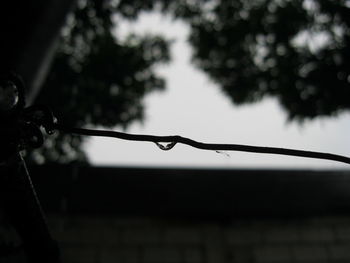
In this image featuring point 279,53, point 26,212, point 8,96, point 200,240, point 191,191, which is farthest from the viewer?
point 279,53

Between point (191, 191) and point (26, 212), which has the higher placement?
point (191, 191)

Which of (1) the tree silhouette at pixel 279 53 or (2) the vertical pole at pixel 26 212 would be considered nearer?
(2) the vertical pole at pixel 26 212

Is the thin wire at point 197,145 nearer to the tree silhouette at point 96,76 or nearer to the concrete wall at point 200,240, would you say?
the concrete wall at point 200,240

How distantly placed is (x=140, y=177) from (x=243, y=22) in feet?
18.9

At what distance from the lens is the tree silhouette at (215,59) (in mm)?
6121

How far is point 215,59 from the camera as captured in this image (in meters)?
8.36

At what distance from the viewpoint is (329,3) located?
6051 millimetres

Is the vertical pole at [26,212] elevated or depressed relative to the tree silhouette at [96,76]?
depressed

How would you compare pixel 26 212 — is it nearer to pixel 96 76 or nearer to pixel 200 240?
pixel 200 240

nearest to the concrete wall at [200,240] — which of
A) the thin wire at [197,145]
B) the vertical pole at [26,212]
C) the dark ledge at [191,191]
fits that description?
the dark ledge at [191,191]

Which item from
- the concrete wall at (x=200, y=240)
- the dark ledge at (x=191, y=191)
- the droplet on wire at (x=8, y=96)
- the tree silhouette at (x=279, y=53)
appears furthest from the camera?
the tree silhouette at (x=279, y=53)

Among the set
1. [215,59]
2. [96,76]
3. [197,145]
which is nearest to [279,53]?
[215,59]

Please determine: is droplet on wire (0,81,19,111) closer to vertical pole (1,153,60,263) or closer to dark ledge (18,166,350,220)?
vertical pole (1,153,60,263)

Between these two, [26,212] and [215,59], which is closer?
[26,212]
